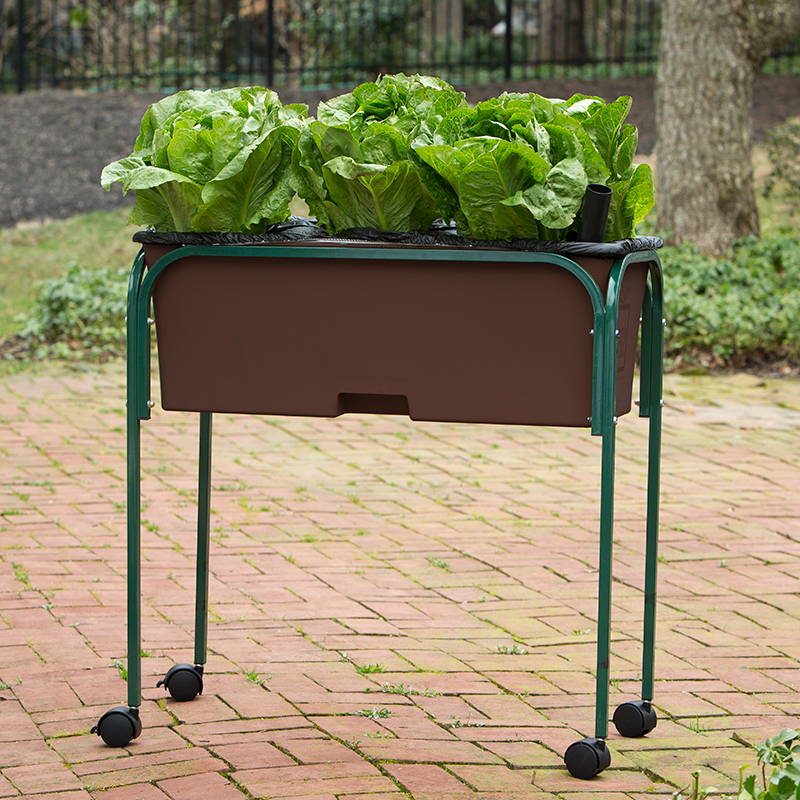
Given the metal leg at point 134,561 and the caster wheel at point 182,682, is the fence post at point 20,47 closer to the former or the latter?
the caster wheel at point 182,682

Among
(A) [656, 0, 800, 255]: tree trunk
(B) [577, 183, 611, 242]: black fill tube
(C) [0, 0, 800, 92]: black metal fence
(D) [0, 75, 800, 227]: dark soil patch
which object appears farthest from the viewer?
(C) [0, 0, 800, 92]: black metal fence

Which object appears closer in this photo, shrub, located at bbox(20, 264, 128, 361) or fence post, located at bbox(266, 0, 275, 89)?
shrub, located at bbox(20, 264, 128, 361)

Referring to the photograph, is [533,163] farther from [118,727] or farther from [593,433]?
[118,727]

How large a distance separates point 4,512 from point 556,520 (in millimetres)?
2219

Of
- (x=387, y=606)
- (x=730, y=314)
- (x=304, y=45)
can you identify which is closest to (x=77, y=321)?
(x=730, y=314)

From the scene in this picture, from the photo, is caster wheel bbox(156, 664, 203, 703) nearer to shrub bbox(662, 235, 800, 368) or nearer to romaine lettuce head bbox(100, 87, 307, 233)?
romaine lettuce head bbox(100, 87, 307, 233)

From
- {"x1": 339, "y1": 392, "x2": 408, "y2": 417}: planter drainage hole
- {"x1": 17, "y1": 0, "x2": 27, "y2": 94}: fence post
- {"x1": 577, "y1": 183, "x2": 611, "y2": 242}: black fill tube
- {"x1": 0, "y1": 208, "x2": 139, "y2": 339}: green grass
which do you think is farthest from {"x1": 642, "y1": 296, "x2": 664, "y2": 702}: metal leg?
{"x1": 17, "y1": 0, "x2": 27, "y2": 94}: fence post

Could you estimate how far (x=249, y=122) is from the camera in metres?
3.22

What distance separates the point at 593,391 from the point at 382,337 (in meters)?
0.48

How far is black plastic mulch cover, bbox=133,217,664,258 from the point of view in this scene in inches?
122

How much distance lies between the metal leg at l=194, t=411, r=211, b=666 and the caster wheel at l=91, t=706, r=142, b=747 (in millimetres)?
430

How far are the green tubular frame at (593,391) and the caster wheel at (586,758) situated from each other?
0.03 meters

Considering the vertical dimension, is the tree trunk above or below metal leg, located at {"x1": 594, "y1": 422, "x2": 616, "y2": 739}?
above

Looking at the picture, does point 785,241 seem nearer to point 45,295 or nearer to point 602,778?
point 45,295
